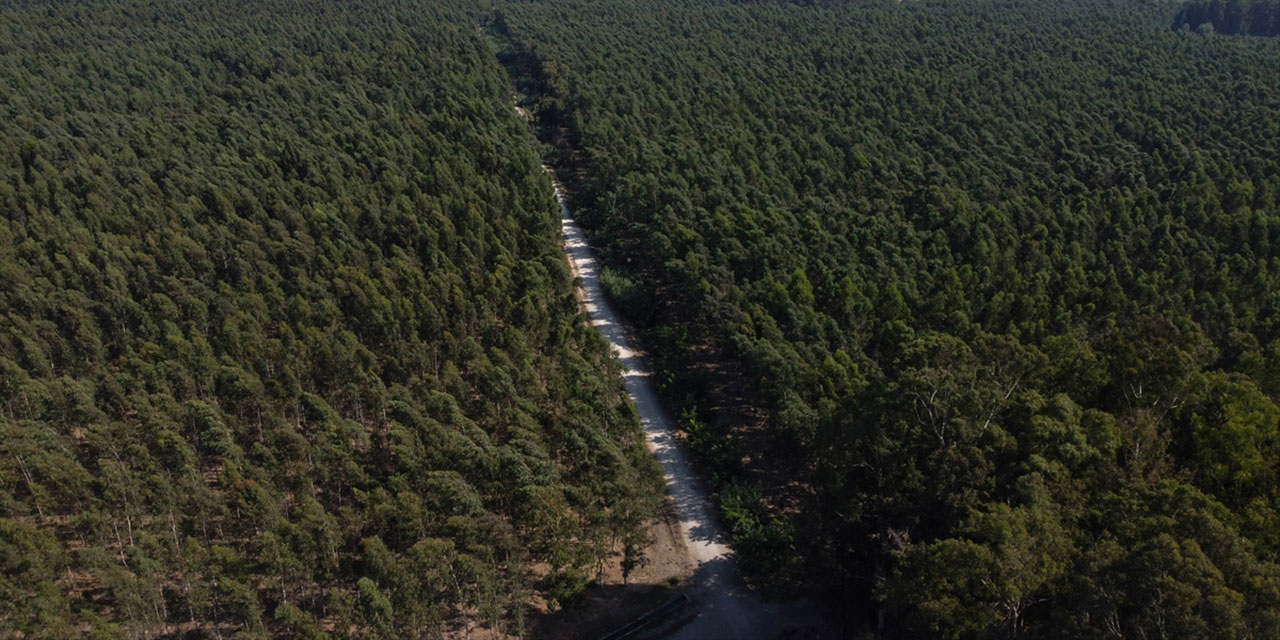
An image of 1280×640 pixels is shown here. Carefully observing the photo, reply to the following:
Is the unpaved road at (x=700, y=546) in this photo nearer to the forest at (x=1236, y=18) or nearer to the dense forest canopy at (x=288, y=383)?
the dense forest canopy at (x=288, y=383)

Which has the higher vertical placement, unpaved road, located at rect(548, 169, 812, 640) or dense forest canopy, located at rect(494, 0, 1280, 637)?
dense forest canopy, located at rect(494, 0, 1280, 637)

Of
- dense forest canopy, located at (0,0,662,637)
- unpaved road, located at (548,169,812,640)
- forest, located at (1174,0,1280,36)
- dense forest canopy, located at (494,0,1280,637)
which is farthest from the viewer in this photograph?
forest, located at (1174,0,1280,36)

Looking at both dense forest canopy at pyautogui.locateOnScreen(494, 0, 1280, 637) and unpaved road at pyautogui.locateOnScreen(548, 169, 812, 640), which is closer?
dense forest canopy at pyautogui.locateOnScreen(494, 0, 1280, 637)

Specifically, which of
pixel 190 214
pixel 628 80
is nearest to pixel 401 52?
pixel 628 80

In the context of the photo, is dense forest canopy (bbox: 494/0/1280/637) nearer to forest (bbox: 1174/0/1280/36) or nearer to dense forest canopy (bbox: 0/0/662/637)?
dense forest canopy (bbox: 0/0/662/637)

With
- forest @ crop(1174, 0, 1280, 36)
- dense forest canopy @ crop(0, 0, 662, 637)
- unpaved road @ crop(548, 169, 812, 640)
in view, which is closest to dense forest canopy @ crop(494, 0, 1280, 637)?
unpaved road @ crop(548, 169, 812, 640)

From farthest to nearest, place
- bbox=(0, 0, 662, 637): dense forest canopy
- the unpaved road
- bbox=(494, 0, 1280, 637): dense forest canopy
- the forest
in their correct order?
1. the forest
2. the unpaved road
3. bbox=(0, 0, 662, 637): dense forest canopy
4. bbox=(494, 0, 1280, 637): dense forest canopy
